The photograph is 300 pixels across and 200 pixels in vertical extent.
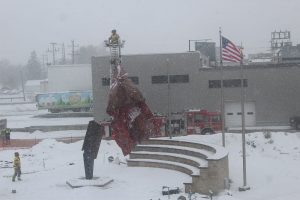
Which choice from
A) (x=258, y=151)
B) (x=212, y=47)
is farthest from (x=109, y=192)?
(x=212, y=47)

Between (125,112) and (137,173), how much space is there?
17.6ft

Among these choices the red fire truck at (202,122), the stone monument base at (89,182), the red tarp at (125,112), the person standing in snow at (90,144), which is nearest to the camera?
the stone monument base at (89,182)

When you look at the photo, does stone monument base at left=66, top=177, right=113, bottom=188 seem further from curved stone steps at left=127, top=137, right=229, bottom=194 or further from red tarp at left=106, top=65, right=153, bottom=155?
red tarp at left=106, top=65, right=153, bottom=155

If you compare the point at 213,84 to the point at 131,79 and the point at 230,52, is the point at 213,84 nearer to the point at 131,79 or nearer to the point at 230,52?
the point at 131,79

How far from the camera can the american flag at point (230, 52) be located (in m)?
24.8

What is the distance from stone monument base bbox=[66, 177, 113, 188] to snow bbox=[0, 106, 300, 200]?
0.21 meters

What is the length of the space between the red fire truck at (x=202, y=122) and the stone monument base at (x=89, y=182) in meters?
17.8

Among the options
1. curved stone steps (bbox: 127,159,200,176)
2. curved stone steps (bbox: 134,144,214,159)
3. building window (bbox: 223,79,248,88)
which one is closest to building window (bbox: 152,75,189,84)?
building window (bbox: 223,79,248,88)

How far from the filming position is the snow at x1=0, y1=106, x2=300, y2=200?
2253cm

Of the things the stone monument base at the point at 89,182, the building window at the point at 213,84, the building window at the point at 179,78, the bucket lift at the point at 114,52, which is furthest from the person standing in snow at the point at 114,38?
the building window at the point at 213,84

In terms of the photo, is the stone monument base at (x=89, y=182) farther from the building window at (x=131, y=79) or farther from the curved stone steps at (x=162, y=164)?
the building window at (x=131, y=79)

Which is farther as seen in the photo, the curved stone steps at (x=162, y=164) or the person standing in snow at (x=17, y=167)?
the curved stone steps at (x=162, y=164)

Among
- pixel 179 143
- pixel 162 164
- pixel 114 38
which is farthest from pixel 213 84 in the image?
pixel 162 164

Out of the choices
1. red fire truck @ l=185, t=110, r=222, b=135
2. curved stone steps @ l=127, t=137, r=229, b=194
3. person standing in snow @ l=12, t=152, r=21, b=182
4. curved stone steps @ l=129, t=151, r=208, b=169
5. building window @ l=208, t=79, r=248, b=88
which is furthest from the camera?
building window @ l=208, t=79, r=248, b=88
